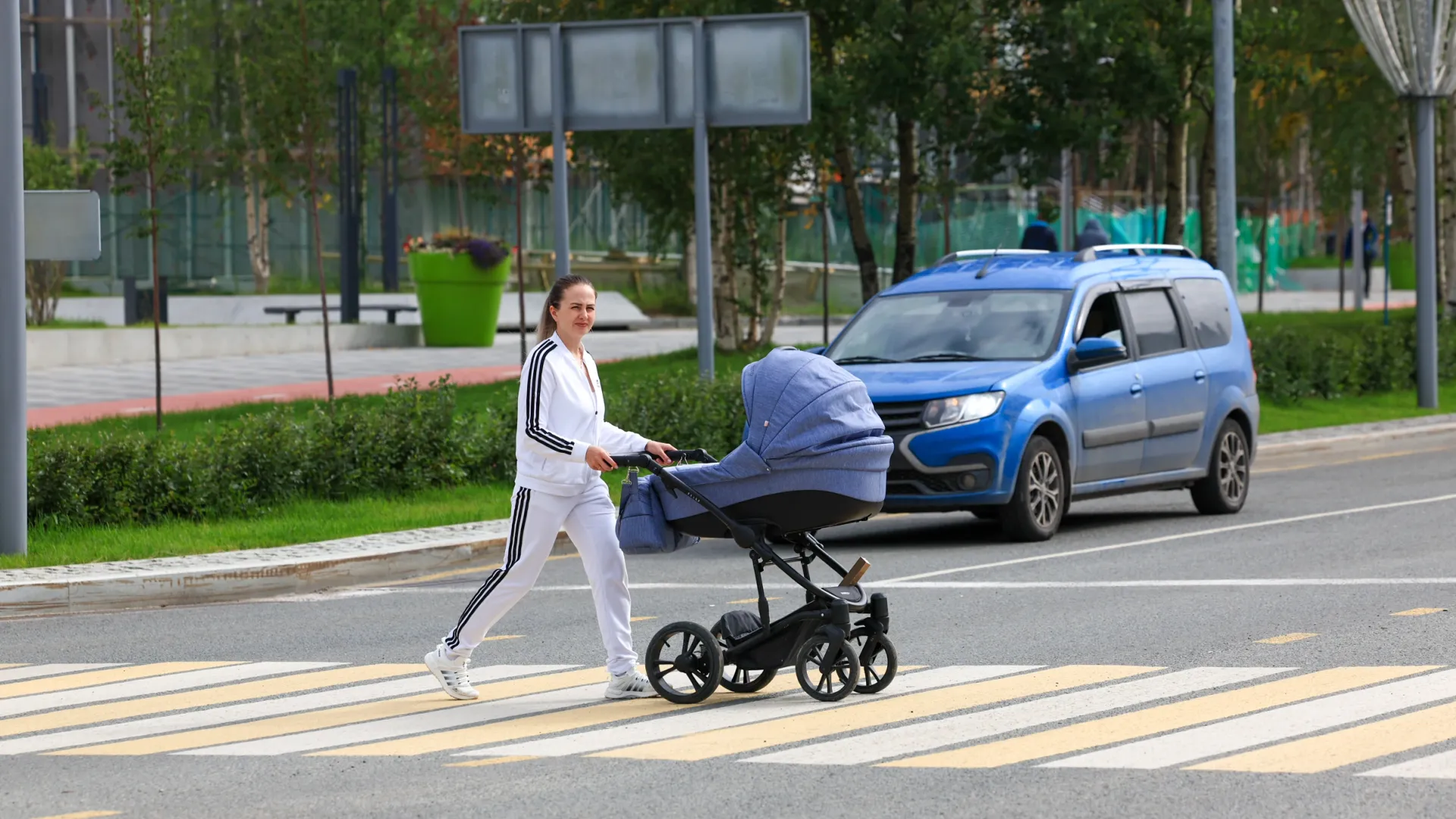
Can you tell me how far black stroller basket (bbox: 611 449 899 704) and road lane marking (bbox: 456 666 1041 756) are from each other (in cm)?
10

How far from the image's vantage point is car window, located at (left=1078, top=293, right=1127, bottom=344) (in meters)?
15.4

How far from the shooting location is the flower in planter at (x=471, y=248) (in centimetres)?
3422

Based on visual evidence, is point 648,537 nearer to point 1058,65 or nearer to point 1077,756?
point 1077,756

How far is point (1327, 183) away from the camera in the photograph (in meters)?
Answer: 39.9

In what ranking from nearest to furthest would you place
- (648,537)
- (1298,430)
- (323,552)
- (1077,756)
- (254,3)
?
(1077,756) < (648,537) < (323,552) < (1298,430) < (254,3)

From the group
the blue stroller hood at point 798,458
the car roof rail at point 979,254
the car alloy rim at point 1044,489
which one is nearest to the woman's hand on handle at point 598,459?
the blue stroller hood at point 798,458

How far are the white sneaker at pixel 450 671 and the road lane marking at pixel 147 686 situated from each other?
121 cm

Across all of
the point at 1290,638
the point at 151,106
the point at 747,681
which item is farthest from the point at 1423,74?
the point at 747,681

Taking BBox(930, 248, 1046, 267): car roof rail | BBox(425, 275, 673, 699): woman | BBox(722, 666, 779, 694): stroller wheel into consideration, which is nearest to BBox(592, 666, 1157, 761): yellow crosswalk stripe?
BBox(722, 666, 779, 694): stroller wheel

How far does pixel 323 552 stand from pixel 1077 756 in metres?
7.04

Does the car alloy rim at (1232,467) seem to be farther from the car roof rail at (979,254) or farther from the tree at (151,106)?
the tree at (151,106)

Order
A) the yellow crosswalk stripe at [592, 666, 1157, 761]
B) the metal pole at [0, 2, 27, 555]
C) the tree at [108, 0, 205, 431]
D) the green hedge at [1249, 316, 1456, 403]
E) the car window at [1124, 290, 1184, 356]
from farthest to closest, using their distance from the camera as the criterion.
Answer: the green hedge at [1249, 316, 1456, 403] → the tree at [108, 0, 205, 431] → the car window at [1124, 290, 1184, 356] → the metal pole at [0, 2, 27, 555] → the yellow crosswalk stripe at [592, 666, 1157, 761]

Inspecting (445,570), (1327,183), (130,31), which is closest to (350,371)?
(130,31)

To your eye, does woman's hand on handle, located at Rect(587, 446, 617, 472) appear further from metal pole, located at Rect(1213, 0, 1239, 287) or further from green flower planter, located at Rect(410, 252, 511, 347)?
green flower planter, located at Rect(410, 252, 511, 347)
